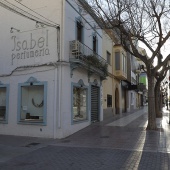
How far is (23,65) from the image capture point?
A: 13523mm

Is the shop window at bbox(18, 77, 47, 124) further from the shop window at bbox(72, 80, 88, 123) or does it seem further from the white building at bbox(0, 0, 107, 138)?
the shop window at bbox(72, 80, 88, 123)

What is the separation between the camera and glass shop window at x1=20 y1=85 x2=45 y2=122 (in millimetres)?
13170

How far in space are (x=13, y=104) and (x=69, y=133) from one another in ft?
10.8

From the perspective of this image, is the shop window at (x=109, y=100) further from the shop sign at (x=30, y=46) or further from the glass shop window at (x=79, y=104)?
the shop sign at (x=30, y=46)

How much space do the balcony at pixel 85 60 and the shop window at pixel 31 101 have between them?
194cm

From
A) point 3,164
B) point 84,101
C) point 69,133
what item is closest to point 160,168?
point 3,164

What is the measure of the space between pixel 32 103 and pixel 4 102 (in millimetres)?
1752

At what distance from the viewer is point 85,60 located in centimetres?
1401

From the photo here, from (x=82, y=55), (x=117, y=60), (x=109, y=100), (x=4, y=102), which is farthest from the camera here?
(x=117, y=60)

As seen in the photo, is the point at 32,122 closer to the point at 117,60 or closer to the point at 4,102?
the point at 4,102

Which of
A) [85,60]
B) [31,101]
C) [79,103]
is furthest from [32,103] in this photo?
[85,60]

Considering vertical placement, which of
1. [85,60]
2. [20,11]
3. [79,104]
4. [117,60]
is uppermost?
[20,11]

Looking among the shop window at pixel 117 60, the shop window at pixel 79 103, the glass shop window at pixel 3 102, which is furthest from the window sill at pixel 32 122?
the shop window at pixel 117 60

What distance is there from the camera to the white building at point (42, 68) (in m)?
12.5
